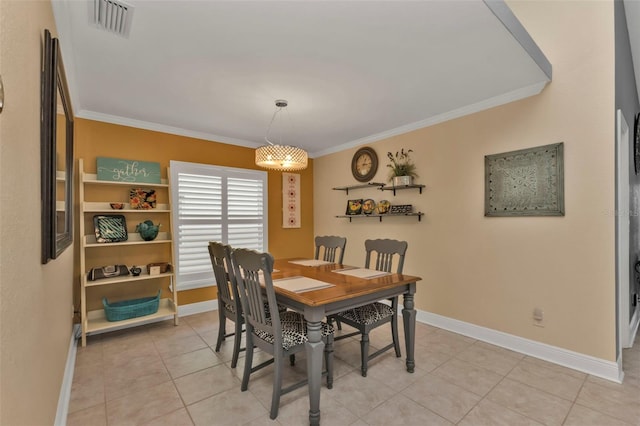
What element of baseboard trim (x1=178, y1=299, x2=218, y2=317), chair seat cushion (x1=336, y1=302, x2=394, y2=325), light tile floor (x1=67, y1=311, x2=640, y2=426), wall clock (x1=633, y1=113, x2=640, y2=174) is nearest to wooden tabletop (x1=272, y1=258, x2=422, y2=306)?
chair seat cushion (x1=336, y1=302, x2=394, y2=325)

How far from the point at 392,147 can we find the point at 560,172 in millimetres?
1881

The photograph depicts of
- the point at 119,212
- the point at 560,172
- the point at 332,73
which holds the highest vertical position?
the point at 332,73

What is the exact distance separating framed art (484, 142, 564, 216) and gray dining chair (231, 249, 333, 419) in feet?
6.83

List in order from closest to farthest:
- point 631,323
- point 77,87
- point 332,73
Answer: point 332,73
point 77,87
point 631,323

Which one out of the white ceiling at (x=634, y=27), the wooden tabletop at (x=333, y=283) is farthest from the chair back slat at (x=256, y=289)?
the white ceiling at (x=634, y=27)

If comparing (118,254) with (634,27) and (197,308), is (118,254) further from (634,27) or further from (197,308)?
(634,27)

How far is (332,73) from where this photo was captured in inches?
A: 96.7

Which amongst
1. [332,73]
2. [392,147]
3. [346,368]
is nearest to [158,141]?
[332,73]

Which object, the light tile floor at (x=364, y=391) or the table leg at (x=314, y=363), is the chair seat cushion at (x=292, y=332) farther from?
the light tile floor at (x=364, y=391)

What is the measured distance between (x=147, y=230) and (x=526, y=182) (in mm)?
3934

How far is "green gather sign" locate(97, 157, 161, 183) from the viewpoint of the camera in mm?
3309

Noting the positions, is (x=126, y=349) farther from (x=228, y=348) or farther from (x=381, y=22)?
(x=381, y=22)

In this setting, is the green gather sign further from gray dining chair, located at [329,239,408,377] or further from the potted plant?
the potted plant

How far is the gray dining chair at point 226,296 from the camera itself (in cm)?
240
